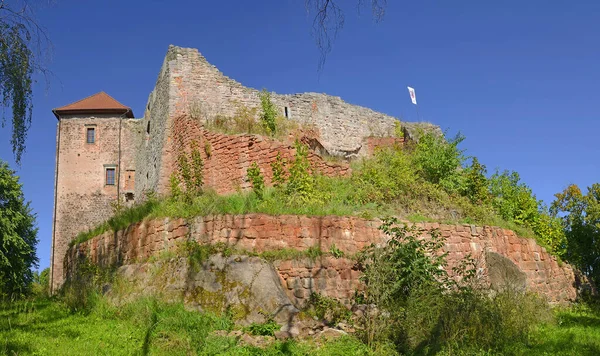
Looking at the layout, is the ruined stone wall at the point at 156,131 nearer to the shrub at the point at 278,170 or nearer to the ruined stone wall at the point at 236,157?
the ruined stone wall at the point at 236,157

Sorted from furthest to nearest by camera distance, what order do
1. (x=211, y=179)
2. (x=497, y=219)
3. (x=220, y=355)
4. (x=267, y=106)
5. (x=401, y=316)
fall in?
(x=267, y=106), (x=211, y=179), (x=497, y=219), (x=401, y=316), (x=220, y=355)

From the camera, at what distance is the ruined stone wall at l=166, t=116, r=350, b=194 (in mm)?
14805

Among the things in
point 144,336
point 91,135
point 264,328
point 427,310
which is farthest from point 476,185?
point 91,135

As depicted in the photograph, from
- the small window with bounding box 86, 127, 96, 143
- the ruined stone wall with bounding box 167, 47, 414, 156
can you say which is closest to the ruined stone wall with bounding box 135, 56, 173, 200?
the ruined stone wall with bounding box 167, 47, 414, 156

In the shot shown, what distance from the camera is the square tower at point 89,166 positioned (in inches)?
965

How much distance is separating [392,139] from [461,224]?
28.2 feet

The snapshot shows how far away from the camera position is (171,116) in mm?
17641

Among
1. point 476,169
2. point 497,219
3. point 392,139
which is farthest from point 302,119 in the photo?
point 497,219

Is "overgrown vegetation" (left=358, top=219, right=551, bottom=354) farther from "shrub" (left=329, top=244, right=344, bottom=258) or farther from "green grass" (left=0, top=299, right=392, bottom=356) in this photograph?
"green grass" (left=0, top=299, right=392, bottom=356)

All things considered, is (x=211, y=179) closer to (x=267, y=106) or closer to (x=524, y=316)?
(x=267, y=106)

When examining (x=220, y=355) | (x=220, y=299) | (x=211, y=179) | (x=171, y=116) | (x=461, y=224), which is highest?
(x=171, y=116)

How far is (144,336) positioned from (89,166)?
62.1ft

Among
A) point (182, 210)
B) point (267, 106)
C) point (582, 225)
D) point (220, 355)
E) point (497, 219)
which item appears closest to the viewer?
point (220, 355)

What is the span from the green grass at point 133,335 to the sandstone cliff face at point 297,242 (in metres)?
1.11
